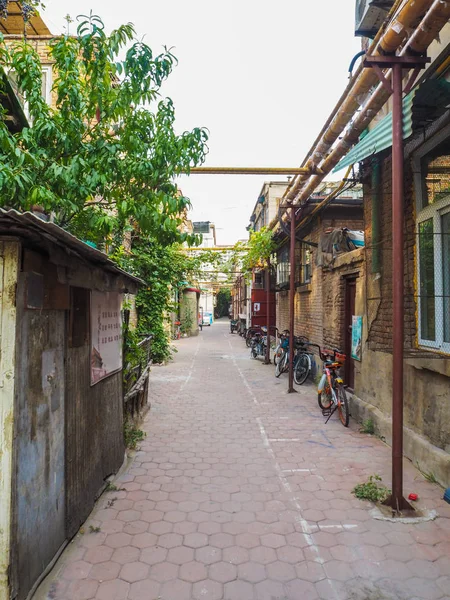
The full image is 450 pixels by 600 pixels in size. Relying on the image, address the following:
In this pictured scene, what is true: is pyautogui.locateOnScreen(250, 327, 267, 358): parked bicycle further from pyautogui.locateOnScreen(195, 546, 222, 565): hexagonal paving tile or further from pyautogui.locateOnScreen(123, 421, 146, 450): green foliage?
pyautogui.locateOnScreen(195, 546, 222, 565): hexagonal paving tile

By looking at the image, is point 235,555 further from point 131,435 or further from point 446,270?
point 446,270

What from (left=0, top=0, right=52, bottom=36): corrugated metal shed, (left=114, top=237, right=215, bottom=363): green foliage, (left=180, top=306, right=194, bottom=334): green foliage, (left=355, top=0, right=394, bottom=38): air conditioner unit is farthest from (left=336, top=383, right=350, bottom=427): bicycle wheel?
(left=180, top=306, right=194, bottom=334): green foliage

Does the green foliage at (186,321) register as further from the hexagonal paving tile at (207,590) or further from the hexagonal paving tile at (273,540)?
the hexagonal paving tile at (207,590)

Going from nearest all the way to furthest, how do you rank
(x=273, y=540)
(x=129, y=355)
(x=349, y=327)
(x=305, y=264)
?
(x=273, y=540), (x=129, y=355), (x=349, y=327), (x=305, y=264)

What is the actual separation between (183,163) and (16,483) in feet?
12.9

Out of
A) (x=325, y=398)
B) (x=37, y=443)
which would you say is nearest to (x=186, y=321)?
(x=325, y=398)

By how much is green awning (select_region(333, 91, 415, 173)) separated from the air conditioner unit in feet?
5.69

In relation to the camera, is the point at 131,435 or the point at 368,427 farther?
the point at 368,427

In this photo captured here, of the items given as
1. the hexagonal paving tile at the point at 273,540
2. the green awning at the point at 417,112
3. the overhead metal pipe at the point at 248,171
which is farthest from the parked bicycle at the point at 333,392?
the green awning at the point at 417,112

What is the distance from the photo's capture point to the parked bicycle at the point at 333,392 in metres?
6.42

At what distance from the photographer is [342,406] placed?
6.42m

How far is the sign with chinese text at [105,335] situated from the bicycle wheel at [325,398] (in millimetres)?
4024

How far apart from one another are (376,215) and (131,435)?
5.04 meters

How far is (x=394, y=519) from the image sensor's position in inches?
139
